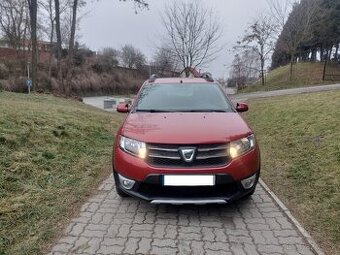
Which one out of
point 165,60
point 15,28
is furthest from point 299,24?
point 15,28

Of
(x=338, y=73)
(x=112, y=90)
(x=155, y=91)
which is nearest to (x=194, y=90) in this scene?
(x=155, y=91)

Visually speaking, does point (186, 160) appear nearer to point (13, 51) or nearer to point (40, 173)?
point (40, 173)

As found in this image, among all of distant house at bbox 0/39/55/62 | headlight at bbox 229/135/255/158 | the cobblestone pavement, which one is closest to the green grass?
distant house at bbox 0/39/55/62

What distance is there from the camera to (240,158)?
409 centimetres

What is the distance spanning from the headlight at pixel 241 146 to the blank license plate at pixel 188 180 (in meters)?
0.38

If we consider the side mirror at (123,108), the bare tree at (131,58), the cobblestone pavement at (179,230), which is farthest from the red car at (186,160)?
the bare tree at (131,58)

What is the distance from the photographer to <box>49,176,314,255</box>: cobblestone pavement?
11.6 ft

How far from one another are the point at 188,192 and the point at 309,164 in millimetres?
2909

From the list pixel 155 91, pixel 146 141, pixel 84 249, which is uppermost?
pixel 155 91

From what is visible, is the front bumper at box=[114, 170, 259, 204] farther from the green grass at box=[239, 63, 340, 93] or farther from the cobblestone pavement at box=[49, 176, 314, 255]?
the green grass at box=[239, 63, 340, 93]

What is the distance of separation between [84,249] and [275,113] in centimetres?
948

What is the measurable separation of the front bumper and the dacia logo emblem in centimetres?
30

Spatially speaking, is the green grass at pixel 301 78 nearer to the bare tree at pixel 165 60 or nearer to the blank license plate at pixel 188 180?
the bare tree at pixel 165 60

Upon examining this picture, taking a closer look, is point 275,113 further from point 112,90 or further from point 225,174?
point 112,90
